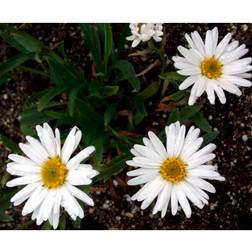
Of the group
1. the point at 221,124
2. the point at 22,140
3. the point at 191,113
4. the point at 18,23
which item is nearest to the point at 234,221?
the point at 221,124

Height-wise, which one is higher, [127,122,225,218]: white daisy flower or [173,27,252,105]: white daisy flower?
[173,27,252,105]: white daisy flower

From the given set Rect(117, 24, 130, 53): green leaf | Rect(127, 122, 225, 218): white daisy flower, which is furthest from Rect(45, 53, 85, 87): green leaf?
Rect(127, 122, 225, 218): white daisy flower

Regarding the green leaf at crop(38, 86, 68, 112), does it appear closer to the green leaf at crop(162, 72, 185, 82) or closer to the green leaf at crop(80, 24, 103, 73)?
the green leaf at crop(80, 24, 103, 73)

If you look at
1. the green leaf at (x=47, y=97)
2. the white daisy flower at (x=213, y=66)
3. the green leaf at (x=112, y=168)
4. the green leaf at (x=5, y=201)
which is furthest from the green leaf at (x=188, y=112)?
the green leaf at (x=5, y=201)

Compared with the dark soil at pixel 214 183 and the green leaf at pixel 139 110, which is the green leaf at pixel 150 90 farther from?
the dark soil at pixel 214 183

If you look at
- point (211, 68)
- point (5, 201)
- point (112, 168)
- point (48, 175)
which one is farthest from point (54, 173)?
point (211, 68)
